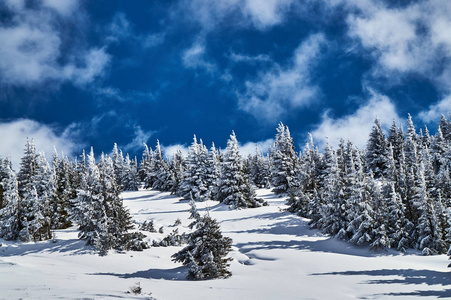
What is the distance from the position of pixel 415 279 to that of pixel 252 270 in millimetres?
9714

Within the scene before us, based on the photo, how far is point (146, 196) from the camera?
69.0 meters

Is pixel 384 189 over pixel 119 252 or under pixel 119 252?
over

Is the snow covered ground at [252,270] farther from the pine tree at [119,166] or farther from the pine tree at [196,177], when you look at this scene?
the pine tree at [119,166]

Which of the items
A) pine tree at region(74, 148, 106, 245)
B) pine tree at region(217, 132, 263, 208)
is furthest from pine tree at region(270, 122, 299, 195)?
pine tree at region(74, 148, 106, 245)

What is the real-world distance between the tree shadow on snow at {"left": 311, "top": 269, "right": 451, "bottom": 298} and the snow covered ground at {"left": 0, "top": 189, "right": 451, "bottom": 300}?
1.6 inches

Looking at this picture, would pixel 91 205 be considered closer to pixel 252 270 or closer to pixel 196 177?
pixel 252 270

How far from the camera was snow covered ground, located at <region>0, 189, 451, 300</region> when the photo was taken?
14.4 meters

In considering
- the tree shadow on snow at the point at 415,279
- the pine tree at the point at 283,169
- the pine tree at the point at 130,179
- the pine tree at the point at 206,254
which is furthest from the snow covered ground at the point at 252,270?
the pine tree at the point at 130,179

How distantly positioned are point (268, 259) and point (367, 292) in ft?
34.0

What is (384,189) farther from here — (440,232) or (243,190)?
(243,190)

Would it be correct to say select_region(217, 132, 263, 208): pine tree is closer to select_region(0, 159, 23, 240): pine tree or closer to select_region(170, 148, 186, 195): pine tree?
select_region(170, 148, 186, 195): pine tree

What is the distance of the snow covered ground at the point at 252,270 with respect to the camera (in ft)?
47.2

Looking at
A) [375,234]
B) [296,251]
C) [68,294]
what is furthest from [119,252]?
[375,234]

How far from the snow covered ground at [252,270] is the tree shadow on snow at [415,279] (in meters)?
0.04
